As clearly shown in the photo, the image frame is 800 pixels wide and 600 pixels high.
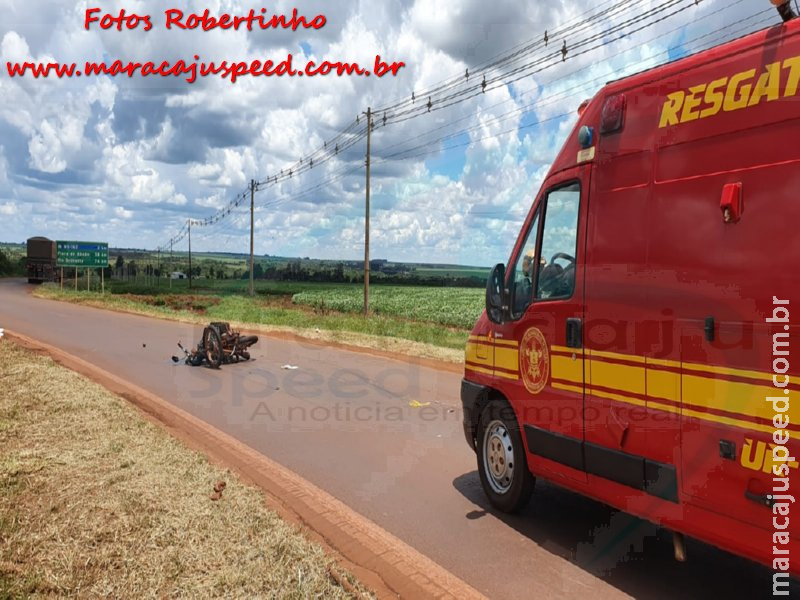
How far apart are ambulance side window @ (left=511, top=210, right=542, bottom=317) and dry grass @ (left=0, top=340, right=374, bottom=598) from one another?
2.38 metres

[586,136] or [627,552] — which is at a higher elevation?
[586,136]

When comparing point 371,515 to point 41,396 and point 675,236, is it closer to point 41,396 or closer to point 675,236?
point 675,236

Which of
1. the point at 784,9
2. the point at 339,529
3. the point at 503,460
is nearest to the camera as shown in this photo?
the point at 784,9

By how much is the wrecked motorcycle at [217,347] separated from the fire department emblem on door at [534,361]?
31.7 ft

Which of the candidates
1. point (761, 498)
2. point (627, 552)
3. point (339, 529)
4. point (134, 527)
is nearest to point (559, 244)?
point (761, 498)

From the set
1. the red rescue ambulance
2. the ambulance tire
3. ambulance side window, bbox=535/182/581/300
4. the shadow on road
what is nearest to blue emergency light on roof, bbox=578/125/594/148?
the red rescue ambulance

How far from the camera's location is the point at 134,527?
4664 millimetres

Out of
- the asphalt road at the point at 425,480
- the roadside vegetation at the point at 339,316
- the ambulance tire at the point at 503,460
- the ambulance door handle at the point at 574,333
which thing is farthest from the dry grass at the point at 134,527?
the roadside vegetation at the point at 339,316

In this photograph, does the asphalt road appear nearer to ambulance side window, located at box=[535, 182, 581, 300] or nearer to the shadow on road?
the shadow on road

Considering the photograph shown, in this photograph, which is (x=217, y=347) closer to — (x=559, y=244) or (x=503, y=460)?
(x=503, y=460)

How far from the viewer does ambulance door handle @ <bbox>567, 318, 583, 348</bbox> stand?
4414mm

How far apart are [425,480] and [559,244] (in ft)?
9.37


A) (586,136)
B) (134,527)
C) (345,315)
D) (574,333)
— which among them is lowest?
(345,315)

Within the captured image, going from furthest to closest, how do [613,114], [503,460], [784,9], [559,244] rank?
[503,460] < [559,244] < [613,114] < [784,9]
